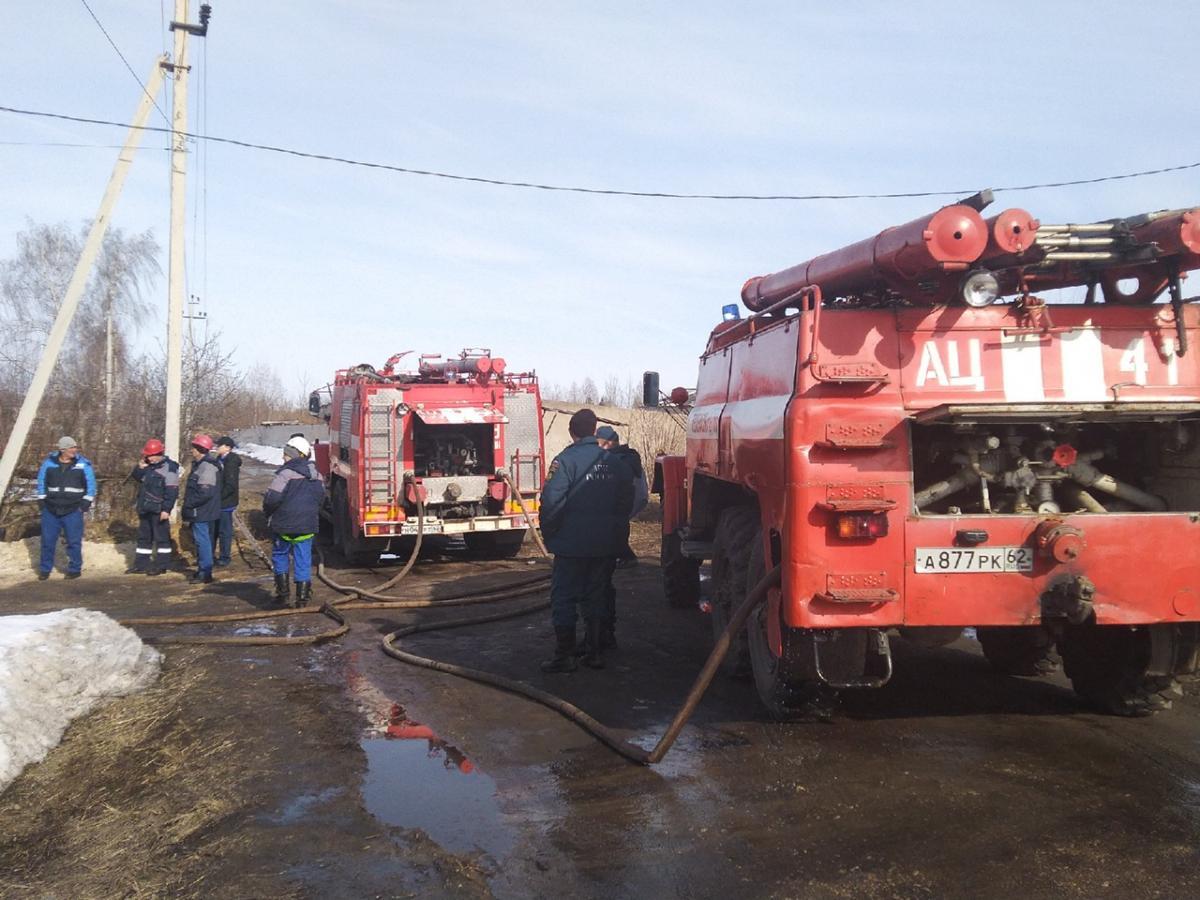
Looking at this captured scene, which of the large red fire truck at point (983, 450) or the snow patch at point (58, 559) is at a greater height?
the large red fire truck at point (983, 450)

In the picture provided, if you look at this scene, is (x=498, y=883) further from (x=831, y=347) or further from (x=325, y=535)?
(x=325, y=535)

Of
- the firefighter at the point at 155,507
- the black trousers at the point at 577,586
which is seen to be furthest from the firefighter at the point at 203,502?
the black trousers at the point at 577,586

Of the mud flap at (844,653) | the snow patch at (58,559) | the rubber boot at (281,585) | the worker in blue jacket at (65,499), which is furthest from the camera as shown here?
the snow patch at (58,559)

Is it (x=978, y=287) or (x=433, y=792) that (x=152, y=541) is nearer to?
(x=433, y=792)

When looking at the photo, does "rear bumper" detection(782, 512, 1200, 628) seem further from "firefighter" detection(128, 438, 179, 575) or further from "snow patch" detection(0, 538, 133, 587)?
"snow patch" detection(0, 538, 133, 587)

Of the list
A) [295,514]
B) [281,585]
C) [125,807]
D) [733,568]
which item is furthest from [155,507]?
[733,568]

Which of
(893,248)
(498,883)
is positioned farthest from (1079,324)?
(498,883)

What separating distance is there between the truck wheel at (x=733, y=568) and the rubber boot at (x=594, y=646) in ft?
2.88

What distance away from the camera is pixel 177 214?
47.2ft

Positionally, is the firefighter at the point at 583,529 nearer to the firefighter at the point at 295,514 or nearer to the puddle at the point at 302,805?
the puddle at the point at 302,805

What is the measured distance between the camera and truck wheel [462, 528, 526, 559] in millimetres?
13734

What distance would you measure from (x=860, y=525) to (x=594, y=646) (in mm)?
3134

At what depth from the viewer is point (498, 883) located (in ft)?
12.1

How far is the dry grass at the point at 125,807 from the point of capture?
376 centimetres
